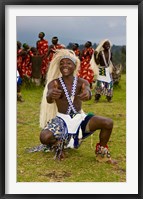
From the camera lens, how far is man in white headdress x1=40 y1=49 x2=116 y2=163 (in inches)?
199

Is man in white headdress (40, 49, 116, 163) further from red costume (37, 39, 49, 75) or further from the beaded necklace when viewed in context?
red costume (37, 39, 49, 75)

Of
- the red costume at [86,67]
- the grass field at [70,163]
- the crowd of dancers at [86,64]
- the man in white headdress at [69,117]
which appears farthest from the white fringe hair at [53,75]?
the red costume at [86,67]

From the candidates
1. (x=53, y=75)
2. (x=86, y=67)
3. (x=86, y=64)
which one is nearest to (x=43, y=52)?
(x=86, y=64)

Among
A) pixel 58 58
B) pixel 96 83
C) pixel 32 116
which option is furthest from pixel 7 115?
pixel 96 83

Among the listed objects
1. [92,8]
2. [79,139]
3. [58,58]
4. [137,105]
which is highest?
[92,8]

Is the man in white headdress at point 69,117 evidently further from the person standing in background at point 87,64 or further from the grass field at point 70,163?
the person standing in background at point 87,64

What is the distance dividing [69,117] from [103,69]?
3.04 metres

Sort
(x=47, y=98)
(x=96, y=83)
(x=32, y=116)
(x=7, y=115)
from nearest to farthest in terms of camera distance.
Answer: (x=7, y=115) → (x=47, y=98) → (x=32, y=116) → (x=96, y=83)

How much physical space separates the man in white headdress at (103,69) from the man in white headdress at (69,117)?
98.1 inches

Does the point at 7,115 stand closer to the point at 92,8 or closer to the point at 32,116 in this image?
the point at 92,8

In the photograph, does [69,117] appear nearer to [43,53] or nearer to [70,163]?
[70,163]

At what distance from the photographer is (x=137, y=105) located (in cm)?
461

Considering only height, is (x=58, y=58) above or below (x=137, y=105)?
above

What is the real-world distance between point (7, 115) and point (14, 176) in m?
0.60
